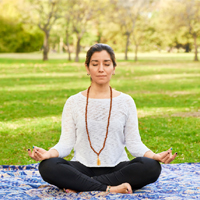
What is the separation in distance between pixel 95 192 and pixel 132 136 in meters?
0.74

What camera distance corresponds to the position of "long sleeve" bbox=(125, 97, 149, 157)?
4090 millimetres

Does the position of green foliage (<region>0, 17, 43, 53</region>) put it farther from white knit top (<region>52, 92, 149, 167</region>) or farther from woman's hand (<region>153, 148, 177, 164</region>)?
woman's hand (<region>153, 148, 177, 164</region>)

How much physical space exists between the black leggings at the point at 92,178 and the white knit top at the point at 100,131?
6.0 inches

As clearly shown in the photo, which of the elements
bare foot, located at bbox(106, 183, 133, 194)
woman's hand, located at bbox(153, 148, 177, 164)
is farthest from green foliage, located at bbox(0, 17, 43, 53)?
woman's hand, located at bbox(153, 148, 177, 164)

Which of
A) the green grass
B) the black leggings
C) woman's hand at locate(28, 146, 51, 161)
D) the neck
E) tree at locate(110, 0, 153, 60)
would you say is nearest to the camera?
woman's hand at locate(28, 146, 51, 161)

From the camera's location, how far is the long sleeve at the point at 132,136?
4.09m

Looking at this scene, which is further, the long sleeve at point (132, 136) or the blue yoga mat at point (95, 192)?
the long sleeve at point (132, 136)

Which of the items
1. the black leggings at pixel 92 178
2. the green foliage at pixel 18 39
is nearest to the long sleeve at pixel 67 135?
the black leggings at pixel 92 178

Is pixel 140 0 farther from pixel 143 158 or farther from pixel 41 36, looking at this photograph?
pixel 143 158

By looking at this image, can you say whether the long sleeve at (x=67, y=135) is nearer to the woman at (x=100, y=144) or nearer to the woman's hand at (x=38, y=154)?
the woman at (x=100, y=144)

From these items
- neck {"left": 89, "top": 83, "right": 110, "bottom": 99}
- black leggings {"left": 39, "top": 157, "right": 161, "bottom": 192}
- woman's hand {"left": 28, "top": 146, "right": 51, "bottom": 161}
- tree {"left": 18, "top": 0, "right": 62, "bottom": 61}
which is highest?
tree {"left": 18, "top": 0, "right": 62, "bottom": 61}

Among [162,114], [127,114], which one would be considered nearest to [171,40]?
[162,114]

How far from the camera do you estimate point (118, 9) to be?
46500 mm

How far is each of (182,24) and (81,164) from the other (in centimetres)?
4210
